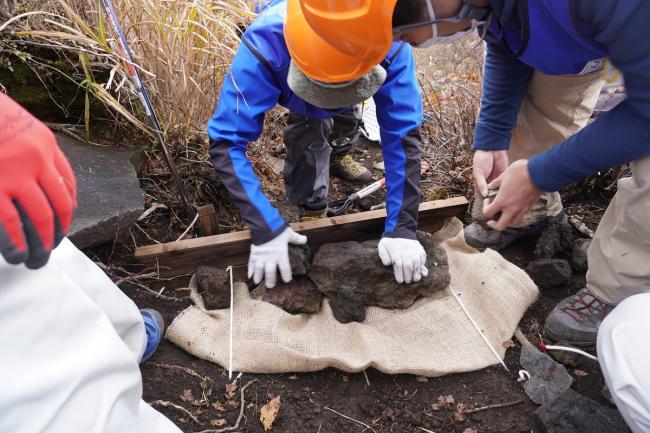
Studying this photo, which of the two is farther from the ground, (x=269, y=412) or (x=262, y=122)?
(x=262, y=122)

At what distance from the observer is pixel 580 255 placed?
85.0 inches

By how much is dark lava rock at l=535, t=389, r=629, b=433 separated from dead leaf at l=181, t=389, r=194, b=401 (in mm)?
1180

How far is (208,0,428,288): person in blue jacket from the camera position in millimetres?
1804

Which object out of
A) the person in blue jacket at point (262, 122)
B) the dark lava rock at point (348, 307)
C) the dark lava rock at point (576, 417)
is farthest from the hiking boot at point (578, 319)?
the dark lava rock at point (348, 307)

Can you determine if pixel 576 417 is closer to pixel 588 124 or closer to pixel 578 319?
pixel 578 319

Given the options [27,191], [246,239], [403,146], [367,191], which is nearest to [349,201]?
[367,191]

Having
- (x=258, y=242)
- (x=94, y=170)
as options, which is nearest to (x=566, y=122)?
(x=258, y=242)

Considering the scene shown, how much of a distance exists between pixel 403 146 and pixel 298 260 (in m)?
0.66

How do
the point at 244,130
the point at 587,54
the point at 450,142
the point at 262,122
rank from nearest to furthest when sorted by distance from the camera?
the point at 587,54 < the point at 244,130 < the point at 262,122 < the point at 450,142

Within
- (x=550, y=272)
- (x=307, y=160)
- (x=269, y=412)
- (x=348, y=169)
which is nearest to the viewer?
(x=269, y=412)

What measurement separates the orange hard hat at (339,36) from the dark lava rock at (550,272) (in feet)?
4.06

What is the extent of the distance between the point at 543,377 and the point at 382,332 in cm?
62

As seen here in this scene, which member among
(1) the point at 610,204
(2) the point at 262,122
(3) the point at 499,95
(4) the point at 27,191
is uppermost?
(4) the point at 27,191

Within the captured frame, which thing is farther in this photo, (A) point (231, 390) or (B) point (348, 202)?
(B) point (348, 202)
